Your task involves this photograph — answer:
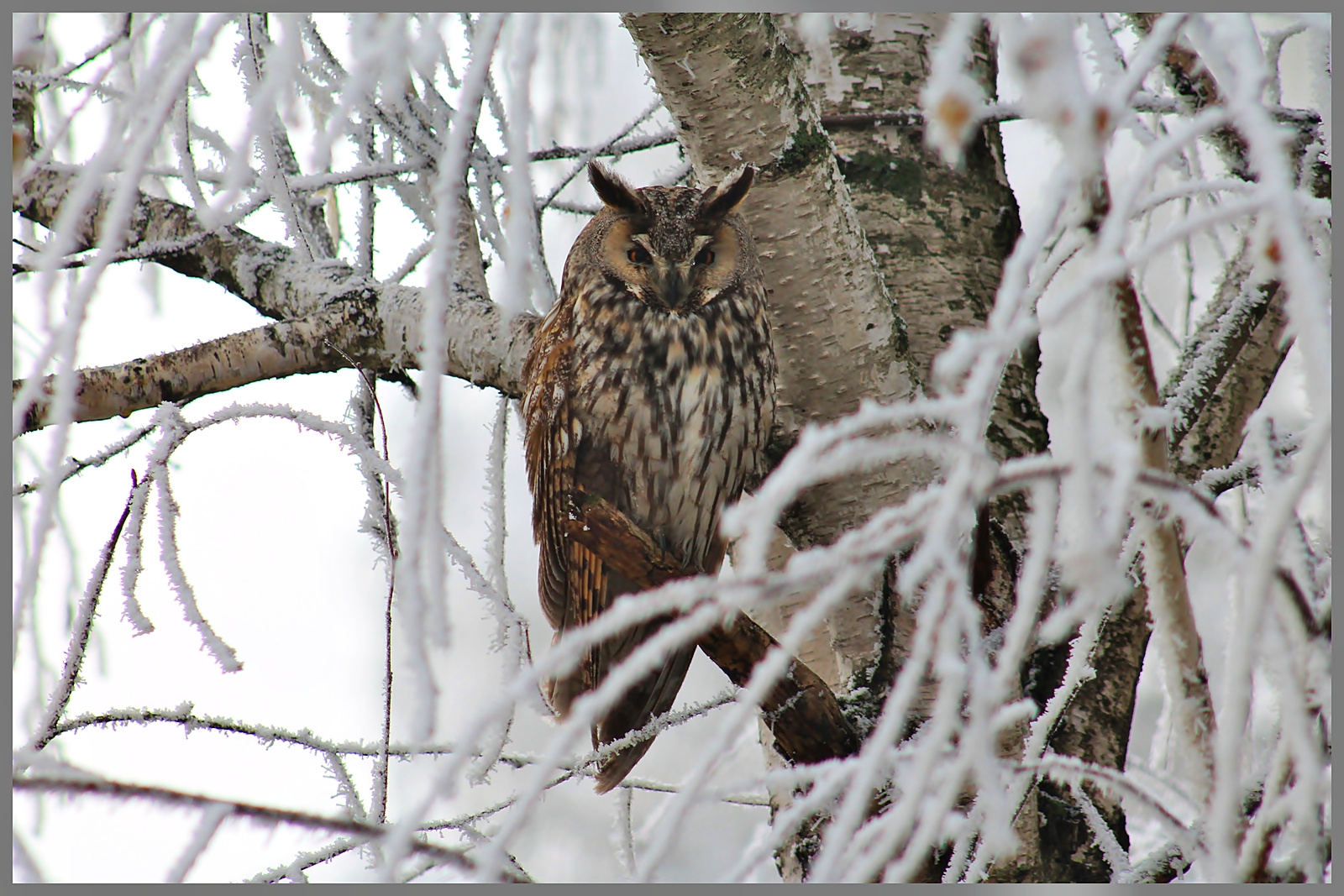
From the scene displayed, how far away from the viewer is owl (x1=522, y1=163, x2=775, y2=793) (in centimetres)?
177

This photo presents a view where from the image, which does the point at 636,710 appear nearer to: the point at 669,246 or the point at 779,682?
the point at 779,682

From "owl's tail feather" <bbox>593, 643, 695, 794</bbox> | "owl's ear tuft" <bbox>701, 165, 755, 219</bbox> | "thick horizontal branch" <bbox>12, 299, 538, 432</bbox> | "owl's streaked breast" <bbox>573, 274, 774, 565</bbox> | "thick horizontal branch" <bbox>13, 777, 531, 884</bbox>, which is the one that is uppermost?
"owl's ear tuft" <bbox>701, 165, 755, 219</bbox>

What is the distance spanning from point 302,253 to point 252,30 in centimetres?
47

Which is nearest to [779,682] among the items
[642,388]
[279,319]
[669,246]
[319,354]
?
[642,388]

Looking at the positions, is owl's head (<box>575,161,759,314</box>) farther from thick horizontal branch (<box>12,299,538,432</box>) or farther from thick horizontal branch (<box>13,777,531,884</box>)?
thick horizontal branch (<box>13,777,531,884</box>)

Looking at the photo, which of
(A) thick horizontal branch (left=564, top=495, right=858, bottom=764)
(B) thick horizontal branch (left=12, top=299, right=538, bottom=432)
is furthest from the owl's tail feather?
(B) thick horizontal branch (left=12, top=299, right=538, bottom=432)

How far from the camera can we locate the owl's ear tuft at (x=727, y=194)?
4.86 feet

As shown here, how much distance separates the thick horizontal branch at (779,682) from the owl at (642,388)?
1.28ft

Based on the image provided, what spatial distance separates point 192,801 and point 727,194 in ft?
3.62

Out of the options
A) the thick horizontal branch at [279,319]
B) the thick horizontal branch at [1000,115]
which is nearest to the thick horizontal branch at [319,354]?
the thick horizontal branch at [279,319]

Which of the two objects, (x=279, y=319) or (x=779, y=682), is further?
(x=279, y=319)

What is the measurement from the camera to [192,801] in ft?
2.53

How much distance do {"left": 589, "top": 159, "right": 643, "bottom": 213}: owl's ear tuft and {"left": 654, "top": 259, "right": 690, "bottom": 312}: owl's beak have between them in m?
0.12

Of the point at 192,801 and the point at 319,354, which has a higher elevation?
the point at 319,354
